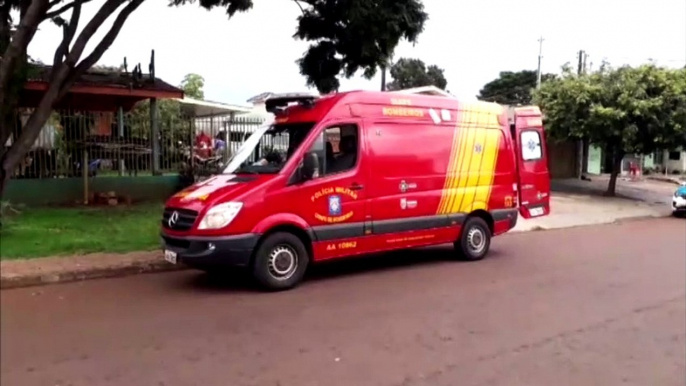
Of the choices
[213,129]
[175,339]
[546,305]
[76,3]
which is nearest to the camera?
[175,339]

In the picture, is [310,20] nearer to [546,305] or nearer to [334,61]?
[334,61]

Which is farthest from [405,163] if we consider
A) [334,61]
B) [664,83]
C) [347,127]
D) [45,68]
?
[664,83]

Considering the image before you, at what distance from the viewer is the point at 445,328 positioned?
615 centimetres

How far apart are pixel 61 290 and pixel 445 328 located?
4168 millimetres

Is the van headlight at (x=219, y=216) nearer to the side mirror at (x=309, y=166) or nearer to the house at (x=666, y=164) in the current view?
the side mirror at (x=309, y=166)

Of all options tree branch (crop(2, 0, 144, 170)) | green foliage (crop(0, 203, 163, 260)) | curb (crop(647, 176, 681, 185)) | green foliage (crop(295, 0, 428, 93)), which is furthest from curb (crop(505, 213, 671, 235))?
curb (crop(647, 176, 681, 185))

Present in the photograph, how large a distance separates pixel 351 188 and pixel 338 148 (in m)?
0.55

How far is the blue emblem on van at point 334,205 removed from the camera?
8352 mm

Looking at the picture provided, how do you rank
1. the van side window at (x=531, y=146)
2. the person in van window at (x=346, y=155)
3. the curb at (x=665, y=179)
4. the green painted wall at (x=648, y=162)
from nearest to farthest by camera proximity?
1. the person in van window at (x=346, y=155)
2. the van side window at (x=531, y=146)
3. the curb at (x=665, y=179)
4. the green painted wall at (x=648, y=162)

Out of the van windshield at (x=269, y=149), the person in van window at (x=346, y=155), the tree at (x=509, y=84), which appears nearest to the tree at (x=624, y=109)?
the person in van window at (x=346, y=155)

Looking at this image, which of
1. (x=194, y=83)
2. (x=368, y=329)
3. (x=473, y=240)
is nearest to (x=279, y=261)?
(x=368, y=329)

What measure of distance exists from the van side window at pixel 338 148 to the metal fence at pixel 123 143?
24.6 ft

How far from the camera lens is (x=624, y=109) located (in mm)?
21422

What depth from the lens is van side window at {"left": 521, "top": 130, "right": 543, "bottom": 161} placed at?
1153 centimetres
